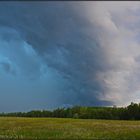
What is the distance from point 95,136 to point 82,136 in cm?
150

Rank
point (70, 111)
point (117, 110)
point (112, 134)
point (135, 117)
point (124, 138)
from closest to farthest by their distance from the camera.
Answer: point (124, 138)
point (112, 134)
point (135, 117)
point (117, 110)
point (70, 111)

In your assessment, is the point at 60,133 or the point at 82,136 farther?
the point at 60,133

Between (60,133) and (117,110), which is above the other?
(117,110)

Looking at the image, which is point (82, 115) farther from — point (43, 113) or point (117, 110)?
point (43, 113)

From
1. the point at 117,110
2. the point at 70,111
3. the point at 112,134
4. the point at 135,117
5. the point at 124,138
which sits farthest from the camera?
the point at 70,111

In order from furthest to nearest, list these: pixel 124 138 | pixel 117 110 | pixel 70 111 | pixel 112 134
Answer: pixel 70 111, pixel 117 110, pixel 112 134, pixel 124 138

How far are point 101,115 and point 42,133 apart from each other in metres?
101

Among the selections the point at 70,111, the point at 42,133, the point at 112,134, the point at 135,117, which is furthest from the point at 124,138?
the point at 70,111

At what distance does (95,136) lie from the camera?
37.8m

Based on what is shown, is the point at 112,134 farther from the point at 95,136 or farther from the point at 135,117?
the point at 135,117

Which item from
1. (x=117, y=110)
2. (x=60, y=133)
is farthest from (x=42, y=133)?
(x=117, y=110)

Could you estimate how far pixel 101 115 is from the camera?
5487 inches

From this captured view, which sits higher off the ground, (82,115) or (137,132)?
(82,115)

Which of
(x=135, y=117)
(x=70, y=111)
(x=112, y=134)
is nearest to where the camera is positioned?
(x=112, y=134)
